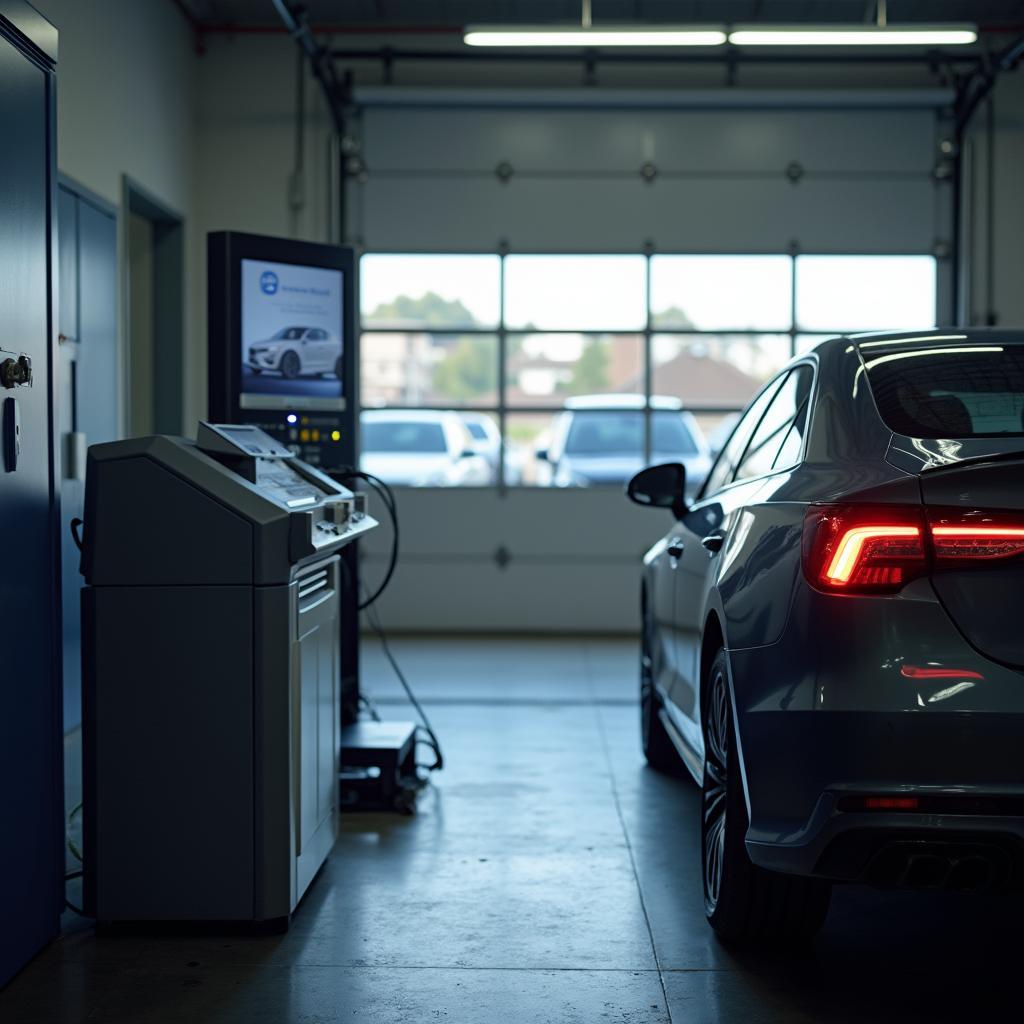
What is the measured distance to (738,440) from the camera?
4.01 metres

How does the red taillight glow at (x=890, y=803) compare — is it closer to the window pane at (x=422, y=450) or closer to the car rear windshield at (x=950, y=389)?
the car rear windshield at (x=950, y=389)

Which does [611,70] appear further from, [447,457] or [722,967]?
[722,967]

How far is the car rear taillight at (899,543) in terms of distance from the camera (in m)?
2.32

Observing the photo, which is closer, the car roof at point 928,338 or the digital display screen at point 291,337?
the car roof at point 928,338

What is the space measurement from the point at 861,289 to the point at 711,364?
122 cm

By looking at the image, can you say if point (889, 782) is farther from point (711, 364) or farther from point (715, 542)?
point (711, 364)

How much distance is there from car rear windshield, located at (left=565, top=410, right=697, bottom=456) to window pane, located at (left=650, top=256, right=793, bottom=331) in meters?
0.69

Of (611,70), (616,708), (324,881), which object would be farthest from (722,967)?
(611,70)

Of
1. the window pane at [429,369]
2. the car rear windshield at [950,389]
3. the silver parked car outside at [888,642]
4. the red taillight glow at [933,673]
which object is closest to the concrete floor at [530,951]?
the silver parked car outside at [888,642]

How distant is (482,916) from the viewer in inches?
132

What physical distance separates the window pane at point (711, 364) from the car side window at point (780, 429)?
576cm

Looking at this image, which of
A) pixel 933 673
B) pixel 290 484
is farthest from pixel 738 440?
pixel 933 673

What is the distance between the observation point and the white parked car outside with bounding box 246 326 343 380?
4691mm

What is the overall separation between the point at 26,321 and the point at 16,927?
1358 mm
